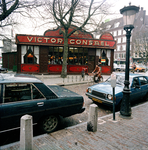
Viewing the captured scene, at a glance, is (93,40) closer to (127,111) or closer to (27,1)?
(27,1)

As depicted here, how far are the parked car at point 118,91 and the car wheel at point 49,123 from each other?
2.59m

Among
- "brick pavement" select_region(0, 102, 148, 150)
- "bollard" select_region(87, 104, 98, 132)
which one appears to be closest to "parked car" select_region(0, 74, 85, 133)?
"brick pavement" select_region(0, 102, 148, 150)

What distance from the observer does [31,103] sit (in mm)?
3535

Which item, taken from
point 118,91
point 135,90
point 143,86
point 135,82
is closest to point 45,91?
point 118,91

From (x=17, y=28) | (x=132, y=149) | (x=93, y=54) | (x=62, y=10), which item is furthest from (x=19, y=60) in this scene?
(x=132, y=149)

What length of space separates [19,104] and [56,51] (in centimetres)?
1604

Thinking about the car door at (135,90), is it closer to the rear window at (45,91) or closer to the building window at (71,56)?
the rear window at (45,91)

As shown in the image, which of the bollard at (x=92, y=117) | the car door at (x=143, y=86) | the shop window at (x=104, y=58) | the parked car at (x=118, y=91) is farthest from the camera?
the shop window at (x=104, y=58)

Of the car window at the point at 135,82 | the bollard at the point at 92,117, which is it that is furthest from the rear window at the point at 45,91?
the car window at the point at 135,82

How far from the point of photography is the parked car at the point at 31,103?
3.27 m

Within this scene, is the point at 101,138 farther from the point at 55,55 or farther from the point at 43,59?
the point at 55,55

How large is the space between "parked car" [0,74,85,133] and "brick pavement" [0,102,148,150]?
0.42 meters

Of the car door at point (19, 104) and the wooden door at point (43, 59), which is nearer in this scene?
the car door at point (19, 104)

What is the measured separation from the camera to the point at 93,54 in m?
20.0
